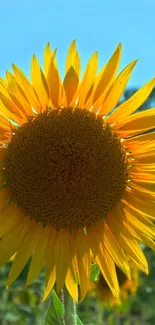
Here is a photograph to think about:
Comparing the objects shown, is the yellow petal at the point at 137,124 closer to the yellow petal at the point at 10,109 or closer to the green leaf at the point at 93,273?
the yellow petal at the point at 10,109

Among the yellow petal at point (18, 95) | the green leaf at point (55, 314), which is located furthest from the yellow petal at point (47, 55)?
the green leaf at point (55, 314)

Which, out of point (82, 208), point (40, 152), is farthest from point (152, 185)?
point (40, 152)

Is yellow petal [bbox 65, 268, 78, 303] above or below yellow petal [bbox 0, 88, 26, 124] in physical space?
below

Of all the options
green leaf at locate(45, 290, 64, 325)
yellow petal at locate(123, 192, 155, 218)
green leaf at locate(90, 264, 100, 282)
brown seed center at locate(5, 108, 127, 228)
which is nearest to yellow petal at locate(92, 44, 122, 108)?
brown seed center at locate(5, 108, 127, 228)

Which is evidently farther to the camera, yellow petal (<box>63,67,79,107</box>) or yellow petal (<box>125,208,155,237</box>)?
yellow petal (<box>125,208,155,237</box>)

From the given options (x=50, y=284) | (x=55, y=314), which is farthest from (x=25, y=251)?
(x=55, y=314)

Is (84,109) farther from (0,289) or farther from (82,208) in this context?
(0,289)

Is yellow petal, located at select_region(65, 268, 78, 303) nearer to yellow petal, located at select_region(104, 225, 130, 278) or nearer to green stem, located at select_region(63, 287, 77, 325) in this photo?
green stem, located at select_region(63, 287, 77, 325)

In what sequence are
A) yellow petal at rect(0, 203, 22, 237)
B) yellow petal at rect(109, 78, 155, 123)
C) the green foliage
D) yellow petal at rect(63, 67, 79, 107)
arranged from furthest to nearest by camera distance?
the green foliage < yellow petal at rect(0, 203, 22, 237) < yellow petal at rect(109, 78, 155, 123) < yellow petal at rect(63, 67, 79, 107)
